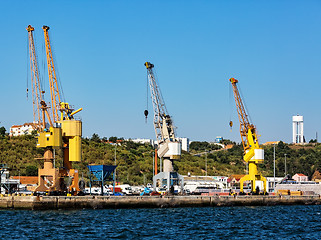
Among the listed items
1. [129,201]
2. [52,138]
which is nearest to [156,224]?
[129,201]

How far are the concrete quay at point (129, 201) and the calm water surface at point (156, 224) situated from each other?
2.80 metres

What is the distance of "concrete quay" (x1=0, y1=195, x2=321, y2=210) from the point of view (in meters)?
87.2

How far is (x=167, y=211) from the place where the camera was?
8819 cm

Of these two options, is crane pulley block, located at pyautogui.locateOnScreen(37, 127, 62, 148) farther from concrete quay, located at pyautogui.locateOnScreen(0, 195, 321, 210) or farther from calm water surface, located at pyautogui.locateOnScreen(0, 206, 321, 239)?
calm water surface, located at pyautogui.locateOnScreen(0, 206, 321, 239)

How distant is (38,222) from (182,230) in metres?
17.4

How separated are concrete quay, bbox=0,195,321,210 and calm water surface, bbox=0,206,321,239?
110 inches

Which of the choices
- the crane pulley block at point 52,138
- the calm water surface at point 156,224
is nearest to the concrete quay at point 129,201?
the calm water surface at point 156,224

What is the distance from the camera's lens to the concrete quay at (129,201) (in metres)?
87.2

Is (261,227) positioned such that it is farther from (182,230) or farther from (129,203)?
(129,203)

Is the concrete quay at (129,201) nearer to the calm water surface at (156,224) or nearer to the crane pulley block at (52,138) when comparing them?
the calm water surface at (156,224)

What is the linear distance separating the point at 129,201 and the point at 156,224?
25274mm

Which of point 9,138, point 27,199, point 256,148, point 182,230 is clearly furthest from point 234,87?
point 9,138

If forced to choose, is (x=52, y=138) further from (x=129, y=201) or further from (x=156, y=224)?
(x=156, y=224)

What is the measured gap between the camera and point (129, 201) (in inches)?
3649
